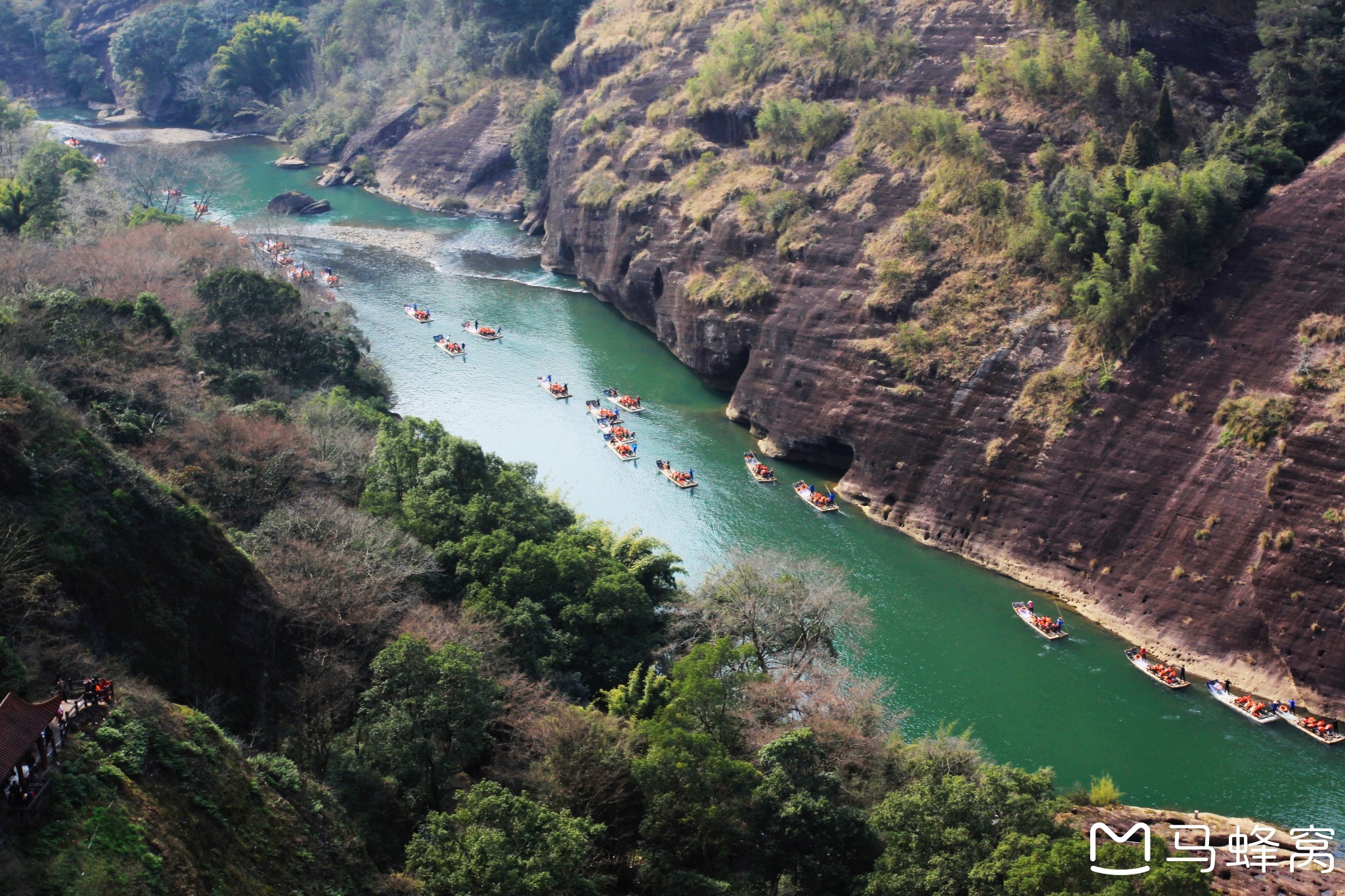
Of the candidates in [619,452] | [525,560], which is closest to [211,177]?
[619,452]

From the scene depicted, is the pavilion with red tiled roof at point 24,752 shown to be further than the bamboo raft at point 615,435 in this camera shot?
No

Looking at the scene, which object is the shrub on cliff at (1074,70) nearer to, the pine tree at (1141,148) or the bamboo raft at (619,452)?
the pine tree at (1141,148)

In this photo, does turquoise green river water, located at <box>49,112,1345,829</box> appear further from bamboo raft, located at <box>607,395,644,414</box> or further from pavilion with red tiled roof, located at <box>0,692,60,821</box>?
pavilion with red tiled roof, located at <box>0,692,60,821</box>

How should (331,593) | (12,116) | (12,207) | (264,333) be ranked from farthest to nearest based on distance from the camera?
(12,116)
(12,207)
(264,333)
(331,593)

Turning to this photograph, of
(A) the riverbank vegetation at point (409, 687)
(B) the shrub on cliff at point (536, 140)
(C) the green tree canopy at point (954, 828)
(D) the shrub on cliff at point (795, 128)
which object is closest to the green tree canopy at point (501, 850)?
(A) the riverbank vegetation at point (409, 687)

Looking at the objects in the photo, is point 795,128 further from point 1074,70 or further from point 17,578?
point 17,578

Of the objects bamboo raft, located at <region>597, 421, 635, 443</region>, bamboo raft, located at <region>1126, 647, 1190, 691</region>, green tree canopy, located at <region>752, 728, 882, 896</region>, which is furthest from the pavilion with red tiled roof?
bamboo raft, located at <region>597, 421, 635, 443</region>
